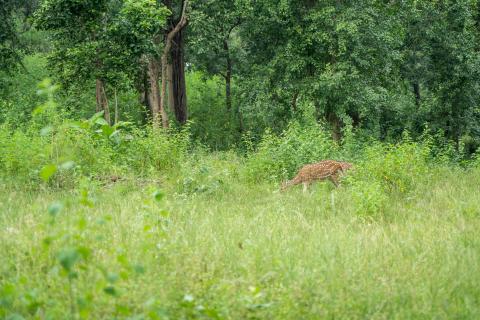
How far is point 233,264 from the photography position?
644cm

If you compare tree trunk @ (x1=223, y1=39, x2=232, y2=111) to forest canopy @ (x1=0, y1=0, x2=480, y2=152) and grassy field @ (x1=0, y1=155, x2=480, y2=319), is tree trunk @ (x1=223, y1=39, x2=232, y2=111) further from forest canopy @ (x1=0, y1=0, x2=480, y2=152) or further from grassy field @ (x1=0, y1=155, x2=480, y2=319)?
grassy field @ (x1=0, y1=155, x2=480, y2=319)

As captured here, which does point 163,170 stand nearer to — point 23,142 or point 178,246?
point 23,142

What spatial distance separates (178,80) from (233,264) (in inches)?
879

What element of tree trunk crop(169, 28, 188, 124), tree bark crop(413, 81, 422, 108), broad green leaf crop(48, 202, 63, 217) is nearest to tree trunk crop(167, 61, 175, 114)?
tree trunk crop(169, 28, 188, 124)

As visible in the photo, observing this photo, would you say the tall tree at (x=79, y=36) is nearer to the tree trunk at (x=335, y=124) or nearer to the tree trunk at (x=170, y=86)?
the tree trunk at (x=170, y=86)

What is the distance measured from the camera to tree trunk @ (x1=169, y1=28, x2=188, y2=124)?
27516mm

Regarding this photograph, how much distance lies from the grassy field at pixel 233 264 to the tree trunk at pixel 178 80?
60.4 feet

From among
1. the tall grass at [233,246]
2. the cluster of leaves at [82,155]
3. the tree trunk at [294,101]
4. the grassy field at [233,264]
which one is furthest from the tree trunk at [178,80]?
the grassy field at [233,264]

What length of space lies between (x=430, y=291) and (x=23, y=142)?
9621 mm

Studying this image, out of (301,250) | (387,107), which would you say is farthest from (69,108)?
(301,250)

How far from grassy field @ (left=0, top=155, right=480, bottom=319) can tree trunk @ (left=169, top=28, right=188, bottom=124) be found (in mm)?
18414

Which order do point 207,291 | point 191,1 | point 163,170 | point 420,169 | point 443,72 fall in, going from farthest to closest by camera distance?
point 443,72, point 191,1, point 163,170, point 420,169, point 207,291

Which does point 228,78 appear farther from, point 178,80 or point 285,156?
point 285,156

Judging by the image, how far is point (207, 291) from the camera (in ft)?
18.4
